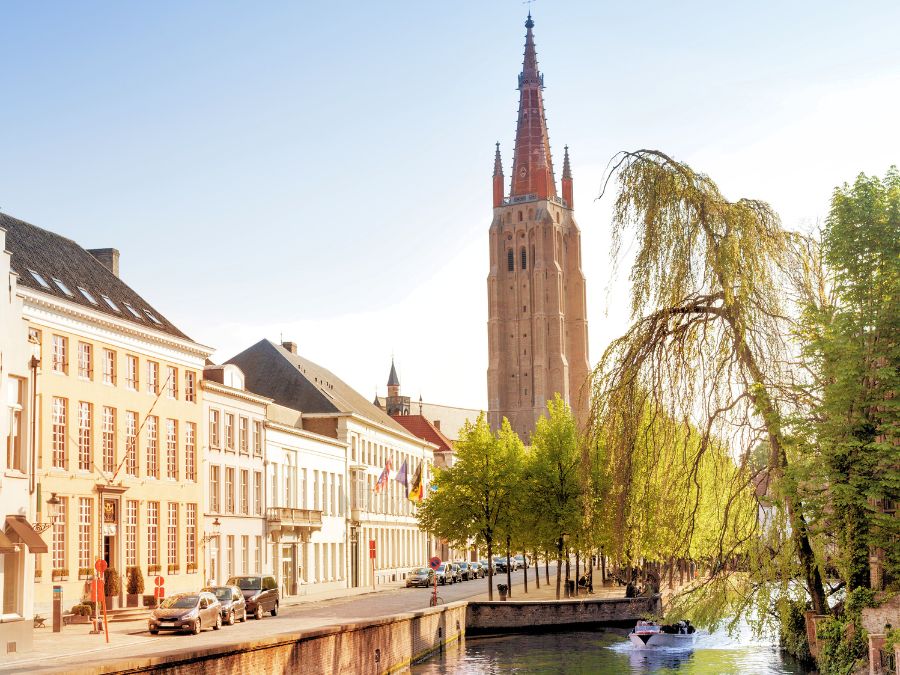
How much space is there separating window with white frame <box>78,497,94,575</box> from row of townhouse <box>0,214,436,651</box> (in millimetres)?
66

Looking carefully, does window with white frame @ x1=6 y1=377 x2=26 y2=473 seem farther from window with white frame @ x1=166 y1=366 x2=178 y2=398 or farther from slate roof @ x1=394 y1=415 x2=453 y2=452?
slate roof @ x1=394 y1=415 x2=453 y2=452

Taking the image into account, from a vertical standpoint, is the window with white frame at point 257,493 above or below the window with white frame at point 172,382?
below

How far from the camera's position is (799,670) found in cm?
3447

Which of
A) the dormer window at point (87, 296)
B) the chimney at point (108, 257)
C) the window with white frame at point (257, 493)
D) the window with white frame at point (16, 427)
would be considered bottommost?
the window with white frame at point (257, 493)

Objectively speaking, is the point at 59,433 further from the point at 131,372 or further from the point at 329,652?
the point at 329,652

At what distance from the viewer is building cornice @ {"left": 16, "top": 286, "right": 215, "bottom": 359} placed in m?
43.3

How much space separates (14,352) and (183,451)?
24469 mm

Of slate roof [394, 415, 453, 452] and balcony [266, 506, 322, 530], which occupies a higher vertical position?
slate roof [394, 415, 453, 452]

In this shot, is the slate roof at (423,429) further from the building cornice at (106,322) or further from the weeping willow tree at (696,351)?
the weeping willow tree at (696,351)

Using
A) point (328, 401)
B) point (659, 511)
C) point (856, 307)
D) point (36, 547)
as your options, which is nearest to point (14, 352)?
point (36, 547)

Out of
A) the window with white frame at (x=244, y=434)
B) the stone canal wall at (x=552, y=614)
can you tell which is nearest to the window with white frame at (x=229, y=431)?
the window with white frame at (x=244, y=434)

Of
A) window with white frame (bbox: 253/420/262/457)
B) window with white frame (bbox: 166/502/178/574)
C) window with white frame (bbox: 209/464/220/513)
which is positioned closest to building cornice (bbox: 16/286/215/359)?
window with white frame (bbox: 209/464/220/513)

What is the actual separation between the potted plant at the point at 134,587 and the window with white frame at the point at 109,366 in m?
7.35

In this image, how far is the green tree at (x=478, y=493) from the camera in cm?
5847
